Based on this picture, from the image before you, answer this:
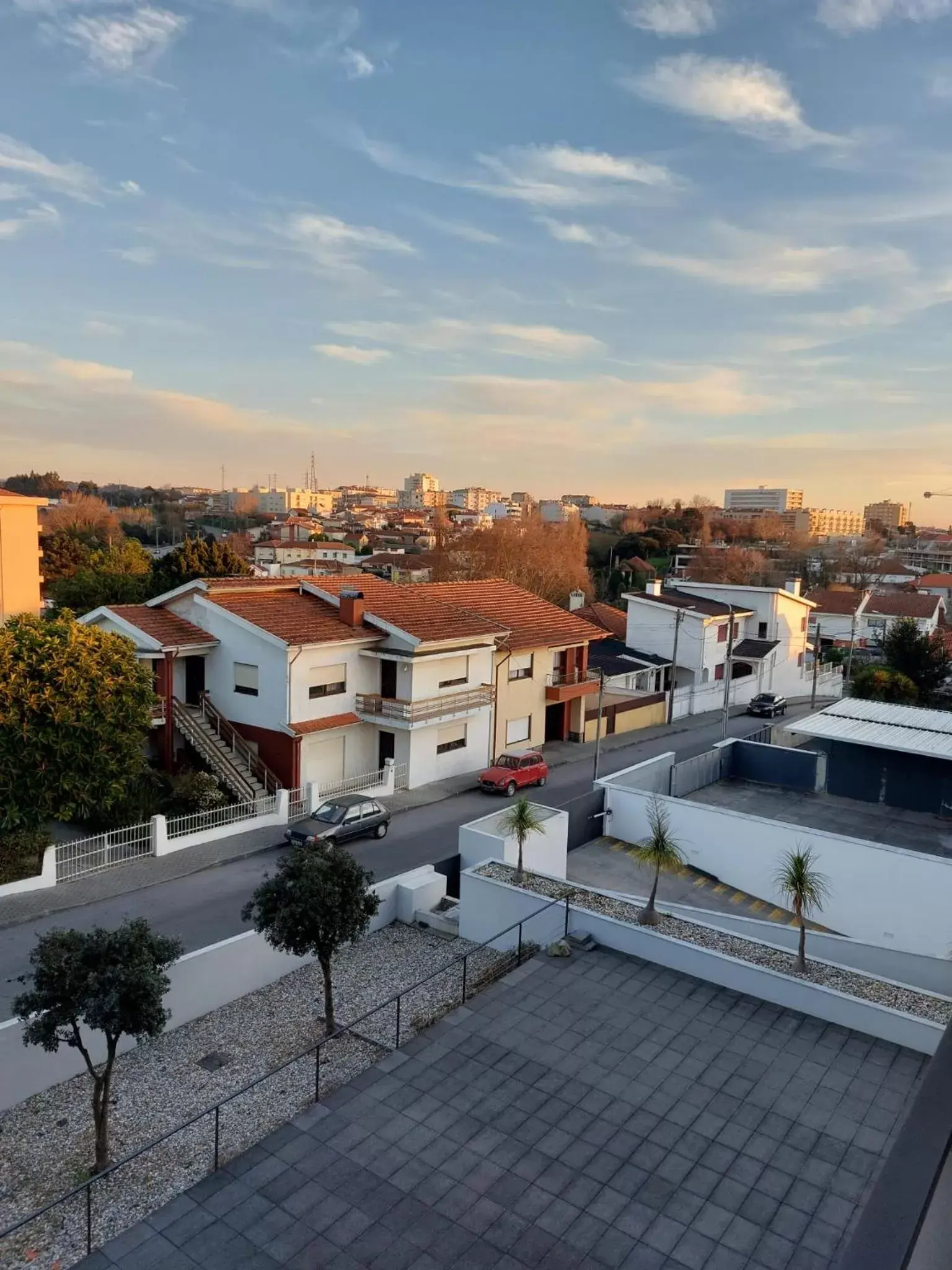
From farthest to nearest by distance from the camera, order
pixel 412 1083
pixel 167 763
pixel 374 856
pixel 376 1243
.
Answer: pixel 167 763, pixel 374 856, pixel 412 1083, pixel 376 1243

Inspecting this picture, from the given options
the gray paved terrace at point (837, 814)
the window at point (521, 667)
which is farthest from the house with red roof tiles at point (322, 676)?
the gray paved terrace at point (837, 814)

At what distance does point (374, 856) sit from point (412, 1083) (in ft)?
36.9

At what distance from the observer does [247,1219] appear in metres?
8.60

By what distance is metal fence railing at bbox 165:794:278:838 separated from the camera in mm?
21984

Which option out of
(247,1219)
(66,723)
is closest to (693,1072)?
(247,1219)

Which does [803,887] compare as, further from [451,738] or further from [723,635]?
[723,635]

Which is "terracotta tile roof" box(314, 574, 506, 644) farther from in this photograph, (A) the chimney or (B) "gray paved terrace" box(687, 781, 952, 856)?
(B) "gray paved terrace" box(687, 781, 952, 856)

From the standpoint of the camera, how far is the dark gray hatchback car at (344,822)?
22.2 m

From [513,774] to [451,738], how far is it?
8.81ft

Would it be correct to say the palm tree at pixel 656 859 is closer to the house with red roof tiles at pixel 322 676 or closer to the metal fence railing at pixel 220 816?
the metal fence railing at pixel 220 816

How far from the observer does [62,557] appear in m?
54.7

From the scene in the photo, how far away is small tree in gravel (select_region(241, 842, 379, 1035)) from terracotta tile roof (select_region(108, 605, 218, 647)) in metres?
14.4

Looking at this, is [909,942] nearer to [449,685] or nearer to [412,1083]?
[412,1083]

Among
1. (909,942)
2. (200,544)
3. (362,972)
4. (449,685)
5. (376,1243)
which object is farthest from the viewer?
(200,544)
